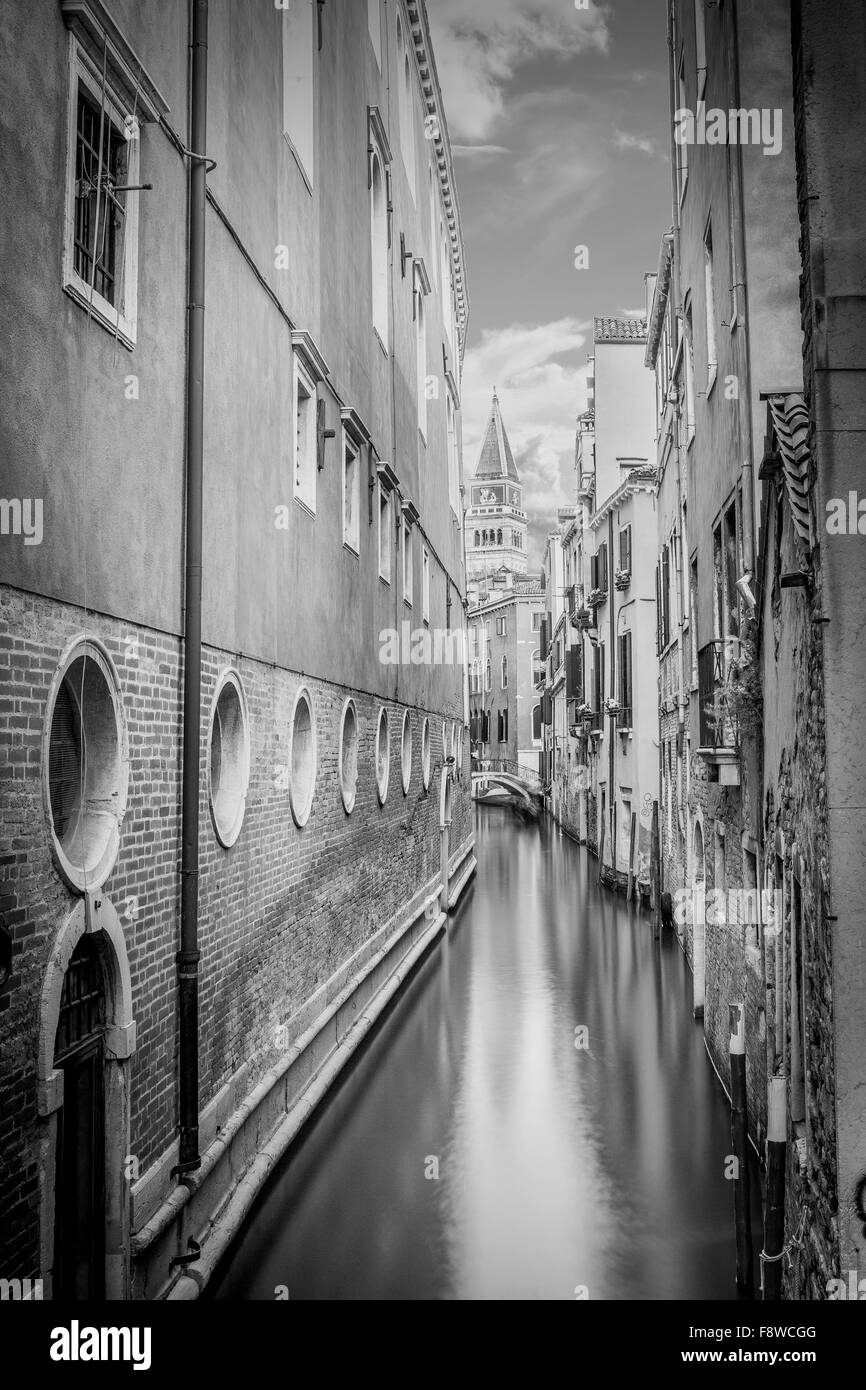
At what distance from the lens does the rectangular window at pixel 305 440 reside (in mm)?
9630

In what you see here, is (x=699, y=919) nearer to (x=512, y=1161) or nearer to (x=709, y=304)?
(x=512, y=1161)

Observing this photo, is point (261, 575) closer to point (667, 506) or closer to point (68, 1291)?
point (68, 1291)

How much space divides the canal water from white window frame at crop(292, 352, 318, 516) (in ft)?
17.5

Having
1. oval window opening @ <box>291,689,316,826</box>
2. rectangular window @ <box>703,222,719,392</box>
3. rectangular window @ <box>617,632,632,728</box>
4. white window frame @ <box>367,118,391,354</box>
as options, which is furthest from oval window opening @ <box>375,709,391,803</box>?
rectangular window @ <box>617,632,632,728</box>

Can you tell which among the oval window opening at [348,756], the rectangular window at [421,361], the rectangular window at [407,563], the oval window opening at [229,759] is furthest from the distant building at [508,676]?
the oval window opening at [229,759]

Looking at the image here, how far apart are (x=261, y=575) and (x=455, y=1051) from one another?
254 inches

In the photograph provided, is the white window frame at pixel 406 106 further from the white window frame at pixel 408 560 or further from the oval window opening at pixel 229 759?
the oval window opening at pixel 229 759

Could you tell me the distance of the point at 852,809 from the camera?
14.4 feet

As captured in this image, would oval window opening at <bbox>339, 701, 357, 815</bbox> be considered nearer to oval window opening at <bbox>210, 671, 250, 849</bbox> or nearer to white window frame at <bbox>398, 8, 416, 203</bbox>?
oval window opening at <bbox>210, 671, 250, 849</bbox>

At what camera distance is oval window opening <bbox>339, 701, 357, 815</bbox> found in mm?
11648

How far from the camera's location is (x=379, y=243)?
48.4ft

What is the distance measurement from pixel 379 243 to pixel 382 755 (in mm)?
6819

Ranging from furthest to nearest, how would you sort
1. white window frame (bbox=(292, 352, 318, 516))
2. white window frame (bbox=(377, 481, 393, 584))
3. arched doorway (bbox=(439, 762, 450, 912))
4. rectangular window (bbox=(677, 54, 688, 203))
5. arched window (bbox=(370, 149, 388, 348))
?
arched doorway (bbox=(439, 762, 450, 912)) → arched window (bbox=(370, 149, 388, 348)) → white window frame (bbox=(377, 481, 393, 584)) → rectangular window (bbox=(677, 54, 688, 203)) → white window frame (bbox=(292, 352, 318, 516))
